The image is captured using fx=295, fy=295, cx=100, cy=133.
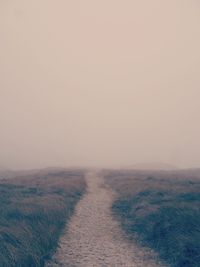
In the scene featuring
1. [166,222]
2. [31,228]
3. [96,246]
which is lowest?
[96,246]

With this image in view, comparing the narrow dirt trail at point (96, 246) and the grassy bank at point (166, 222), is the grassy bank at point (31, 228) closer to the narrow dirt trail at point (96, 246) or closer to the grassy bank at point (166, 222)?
the narrow dirt trail at point (96, 246)

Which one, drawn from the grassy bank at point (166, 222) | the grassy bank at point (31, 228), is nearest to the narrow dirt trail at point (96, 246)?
the grassy bank at point (31, 228)

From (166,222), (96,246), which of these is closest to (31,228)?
(96,246)

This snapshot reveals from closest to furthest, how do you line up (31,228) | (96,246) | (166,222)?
(96,246), (31,228), (166,222)

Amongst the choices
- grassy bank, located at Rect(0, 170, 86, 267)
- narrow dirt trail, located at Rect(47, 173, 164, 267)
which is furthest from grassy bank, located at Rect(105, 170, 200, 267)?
grassy bank, located at Rect(0, 170, 86, 267)

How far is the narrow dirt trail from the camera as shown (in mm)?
13492

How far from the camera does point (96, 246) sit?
15.6 m

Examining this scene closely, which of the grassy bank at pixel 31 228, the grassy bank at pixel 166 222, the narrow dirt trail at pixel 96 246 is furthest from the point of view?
the grassy bank at pixel 166 222

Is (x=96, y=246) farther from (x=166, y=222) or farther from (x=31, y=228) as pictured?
(x=166, y=222)

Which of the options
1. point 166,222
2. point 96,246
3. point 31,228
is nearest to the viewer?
point 96,246

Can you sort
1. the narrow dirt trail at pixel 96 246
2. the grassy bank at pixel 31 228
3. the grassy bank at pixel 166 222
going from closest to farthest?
the grassy bank at pixel 31 228, the narrow dirt trail at pixel 96 246, the grassy bank at pixel 166 222

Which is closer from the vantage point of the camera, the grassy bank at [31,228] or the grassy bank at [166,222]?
the grassy bank at [31,228]

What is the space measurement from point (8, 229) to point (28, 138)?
179183 mm

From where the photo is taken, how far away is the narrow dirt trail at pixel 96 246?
531 inches
